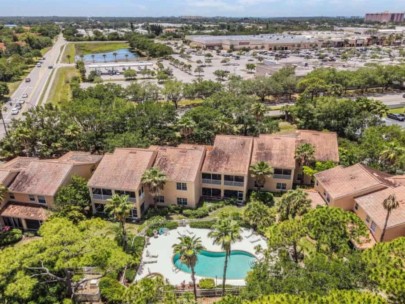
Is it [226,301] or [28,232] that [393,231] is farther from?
[28,232]

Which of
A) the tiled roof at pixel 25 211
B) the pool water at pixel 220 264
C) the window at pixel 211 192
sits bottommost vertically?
the pool water at pixel 220 264

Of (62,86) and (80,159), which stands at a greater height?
(80,159)

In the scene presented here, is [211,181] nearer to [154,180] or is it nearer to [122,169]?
[154,180]

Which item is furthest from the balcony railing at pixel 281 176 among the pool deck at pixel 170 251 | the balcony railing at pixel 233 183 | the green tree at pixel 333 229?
the green tree at pixel 333 229

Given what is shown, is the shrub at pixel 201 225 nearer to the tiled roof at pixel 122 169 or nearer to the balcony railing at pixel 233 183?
the balcony railing at pixel 233 183

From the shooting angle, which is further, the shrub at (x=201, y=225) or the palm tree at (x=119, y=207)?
the shrub at (x=201, y=225)

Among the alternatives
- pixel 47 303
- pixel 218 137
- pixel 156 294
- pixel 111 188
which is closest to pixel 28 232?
pixel 111 188

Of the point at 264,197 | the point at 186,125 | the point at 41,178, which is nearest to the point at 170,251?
the point at 264,197

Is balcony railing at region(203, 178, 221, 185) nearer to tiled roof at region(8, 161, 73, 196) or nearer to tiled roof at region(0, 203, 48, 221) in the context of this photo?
tiled roof at region(8, 161, 73, 196)
